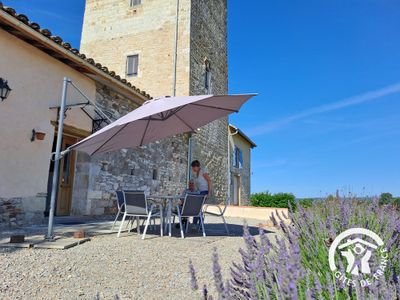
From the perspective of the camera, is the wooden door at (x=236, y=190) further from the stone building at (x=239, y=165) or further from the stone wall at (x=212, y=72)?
the stone wall at (x=212, y=72)

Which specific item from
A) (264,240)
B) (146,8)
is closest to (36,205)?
(264,240)

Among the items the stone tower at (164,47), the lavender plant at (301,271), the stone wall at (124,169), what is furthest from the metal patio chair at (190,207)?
the stone tower at (164,47)

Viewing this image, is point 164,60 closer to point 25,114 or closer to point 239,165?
point 25,114

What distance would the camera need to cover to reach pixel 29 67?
5625mm

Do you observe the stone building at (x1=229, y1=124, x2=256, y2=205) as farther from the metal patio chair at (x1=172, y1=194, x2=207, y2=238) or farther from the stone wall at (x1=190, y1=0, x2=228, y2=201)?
the metal patio chair at (x1=172, y1=194, x2=207, y2=238)

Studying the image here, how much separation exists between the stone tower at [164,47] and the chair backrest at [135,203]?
7.55 m

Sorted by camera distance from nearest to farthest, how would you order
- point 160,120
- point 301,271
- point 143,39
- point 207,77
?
point 301,271 → point 160,120 → point 143,39 → point 207,77

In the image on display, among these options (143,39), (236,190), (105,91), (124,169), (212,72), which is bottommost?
(236,190)

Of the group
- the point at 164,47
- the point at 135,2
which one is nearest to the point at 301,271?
the point at 164,47

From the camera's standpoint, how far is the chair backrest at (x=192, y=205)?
4.43 meters

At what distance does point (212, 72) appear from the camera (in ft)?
45.8

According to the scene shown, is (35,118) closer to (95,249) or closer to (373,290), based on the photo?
(95,249)

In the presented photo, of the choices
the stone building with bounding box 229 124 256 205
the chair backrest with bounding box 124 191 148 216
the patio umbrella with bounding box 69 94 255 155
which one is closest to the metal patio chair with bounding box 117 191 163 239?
the chair backrest with bounding box 124 191 148 216

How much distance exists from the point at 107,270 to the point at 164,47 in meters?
10.6
